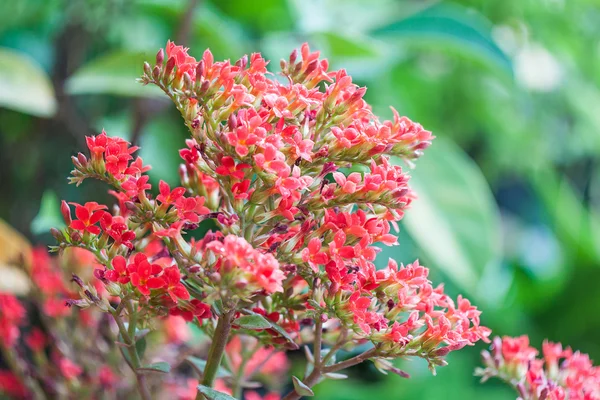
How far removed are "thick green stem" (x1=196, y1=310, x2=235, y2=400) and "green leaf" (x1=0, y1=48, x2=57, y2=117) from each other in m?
0.52

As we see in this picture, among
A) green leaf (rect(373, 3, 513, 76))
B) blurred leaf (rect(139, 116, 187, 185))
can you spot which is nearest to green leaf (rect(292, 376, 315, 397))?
blurred leaf (rect(139, 116, 187, 185))

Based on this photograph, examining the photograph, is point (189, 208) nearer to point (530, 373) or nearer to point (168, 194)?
point (168, 194)

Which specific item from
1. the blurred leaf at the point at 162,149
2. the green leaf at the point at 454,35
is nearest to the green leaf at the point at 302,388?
the blurred leaf at the point at 162,149

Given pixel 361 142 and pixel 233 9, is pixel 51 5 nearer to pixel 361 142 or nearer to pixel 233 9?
pixel 233 9

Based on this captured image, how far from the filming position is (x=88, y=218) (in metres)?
0.36

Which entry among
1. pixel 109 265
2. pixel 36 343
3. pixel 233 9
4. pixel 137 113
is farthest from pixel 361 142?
pixel 233 9

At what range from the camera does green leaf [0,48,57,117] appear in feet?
2.50

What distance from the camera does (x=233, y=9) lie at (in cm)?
123

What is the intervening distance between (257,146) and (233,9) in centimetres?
96

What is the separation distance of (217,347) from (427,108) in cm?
113

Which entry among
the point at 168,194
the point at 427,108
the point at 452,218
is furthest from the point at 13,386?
the point at 427,108

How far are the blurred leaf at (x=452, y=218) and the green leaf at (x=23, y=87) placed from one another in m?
0.49

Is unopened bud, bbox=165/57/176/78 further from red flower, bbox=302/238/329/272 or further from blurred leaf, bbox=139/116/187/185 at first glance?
blurred leaf, bbox=139/116/187/185

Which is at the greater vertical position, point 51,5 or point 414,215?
point 51,5
